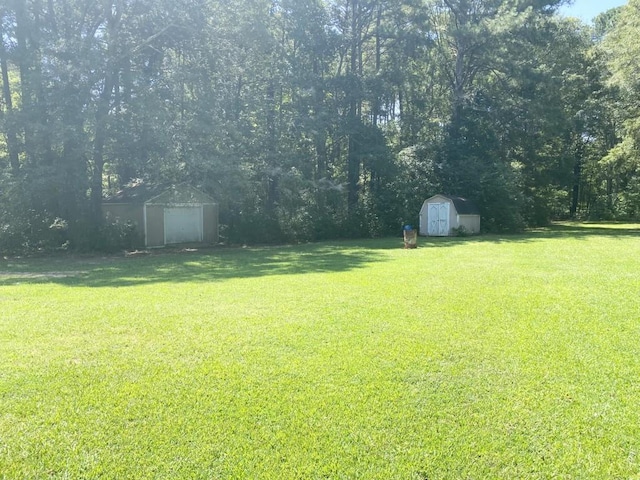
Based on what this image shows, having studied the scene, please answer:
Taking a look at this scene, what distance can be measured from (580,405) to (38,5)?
2374 cm

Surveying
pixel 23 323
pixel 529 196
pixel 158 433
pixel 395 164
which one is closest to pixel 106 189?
pixel 395 164

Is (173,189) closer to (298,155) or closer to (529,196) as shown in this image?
(298,155)

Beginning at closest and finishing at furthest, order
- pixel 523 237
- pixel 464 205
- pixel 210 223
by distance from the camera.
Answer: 1. pixel 210 223
2. pixel 523 237
3. pixel 464 205

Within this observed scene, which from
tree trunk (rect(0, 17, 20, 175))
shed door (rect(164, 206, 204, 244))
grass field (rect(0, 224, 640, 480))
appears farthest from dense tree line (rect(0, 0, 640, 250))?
grass field (rect(0, 224, 640, 480))

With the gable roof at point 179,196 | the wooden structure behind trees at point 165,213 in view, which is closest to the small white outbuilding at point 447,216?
the wooden structure behind trees at point 165,213

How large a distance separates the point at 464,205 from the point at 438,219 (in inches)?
75.4

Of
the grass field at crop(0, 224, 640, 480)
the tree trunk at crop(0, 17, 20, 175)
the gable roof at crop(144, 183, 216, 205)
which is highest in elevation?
the tree trunk at crop(0, 17, 20, 175)

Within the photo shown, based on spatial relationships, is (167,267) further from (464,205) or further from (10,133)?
(464,205)

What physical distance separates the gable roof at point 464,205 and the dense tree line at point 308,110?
144cm

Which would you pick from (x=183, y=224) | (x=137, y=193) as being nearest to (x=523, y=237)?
(x=183, y=224)

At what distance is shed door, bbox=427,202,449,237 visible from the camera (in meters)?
27.7

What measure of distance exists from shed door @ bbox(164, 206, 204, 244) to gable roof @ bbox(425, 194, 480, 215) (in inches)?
526

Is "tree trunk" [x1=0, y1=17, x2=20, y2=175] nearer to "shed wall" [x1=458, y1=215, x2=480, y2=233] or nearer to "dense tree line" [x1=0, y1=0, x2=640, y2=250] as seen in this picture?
"dense tree line" [x1=0, y1=0, x2=640, y2=250]

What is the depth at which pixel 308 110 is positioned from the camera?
27875 mm
